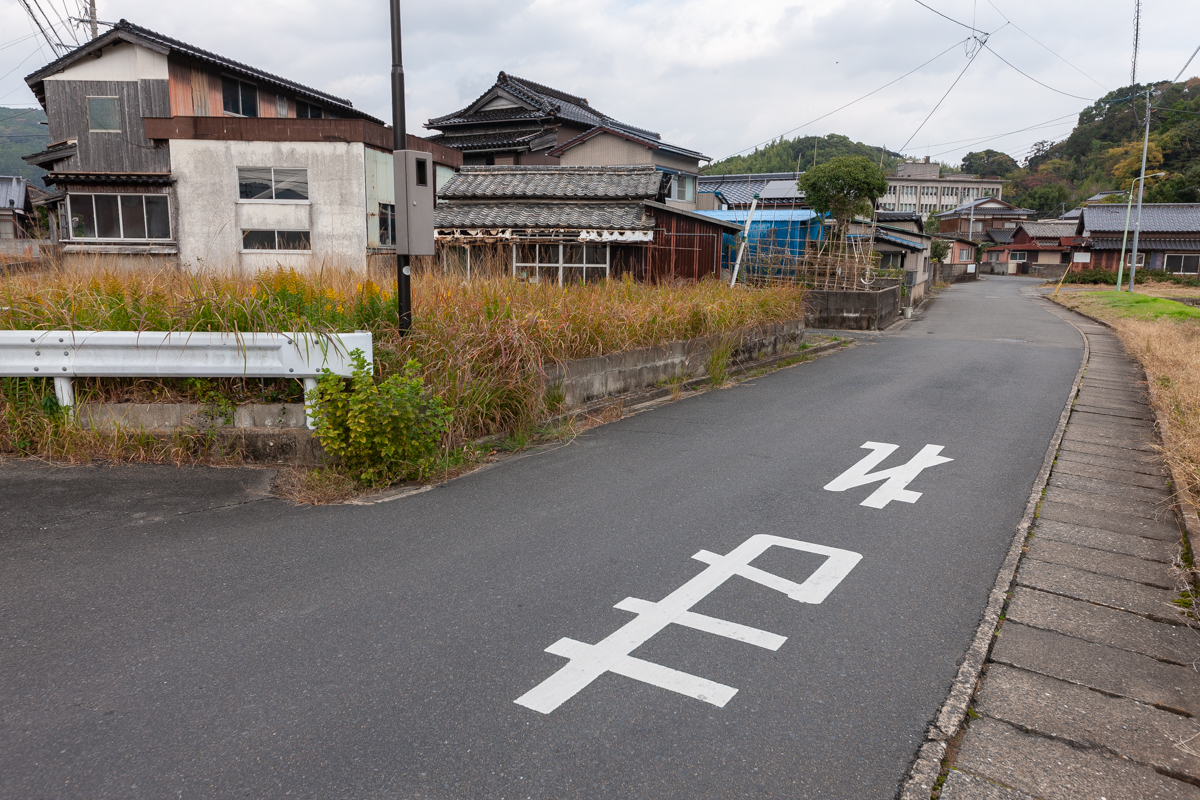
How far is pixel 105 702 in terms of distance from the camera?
300 cm

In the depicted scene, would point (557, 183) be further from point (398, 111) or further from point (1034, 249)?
point (1034, 249)

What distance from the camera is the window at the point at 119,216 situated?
24.2 meters

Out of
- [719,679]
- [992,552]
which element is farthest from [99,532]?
[992,552]

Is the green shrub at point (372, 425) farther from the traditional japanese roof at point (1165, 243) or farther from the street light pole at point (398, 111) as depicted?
the traditional japanese roof at point (1165, 243)

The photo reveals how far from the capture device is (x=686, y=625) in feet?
12.3

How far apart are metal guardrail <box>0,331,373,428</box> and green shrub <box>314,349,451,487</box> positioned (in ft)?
0.67

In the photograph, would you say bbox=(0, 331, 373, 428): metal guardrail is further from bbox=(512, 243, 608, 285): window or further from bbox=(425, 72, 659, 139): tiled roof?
bbox=(425, 72, 659, 139): tiled roof

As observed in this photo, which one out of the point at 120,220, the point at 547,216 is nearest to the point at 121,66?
the point at 120,220

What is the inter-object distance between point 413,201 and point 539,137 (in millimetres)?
28913

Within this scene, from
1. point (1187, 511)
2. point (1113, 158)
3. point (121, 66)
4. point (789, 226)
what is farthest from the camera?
point (1113, 158)

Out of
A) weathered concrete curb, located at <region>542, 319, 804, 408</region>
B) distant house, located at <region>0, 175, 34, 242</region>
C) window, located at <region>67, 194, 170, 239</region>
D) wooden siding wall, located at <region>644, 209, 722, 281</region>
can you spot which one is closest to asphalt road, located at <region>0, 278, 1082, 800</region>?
weathered concrete curb, located at <region>542, 319, 804, 408</region>

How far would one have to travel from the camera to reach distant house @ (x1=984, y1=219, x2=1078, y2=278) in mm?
71625

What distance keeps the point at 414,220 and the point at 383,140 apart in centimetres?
1978

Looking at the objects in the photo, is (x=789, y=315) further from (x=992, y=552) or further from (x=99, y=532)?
(x=99, y=532)
